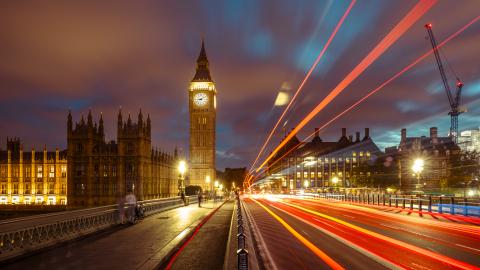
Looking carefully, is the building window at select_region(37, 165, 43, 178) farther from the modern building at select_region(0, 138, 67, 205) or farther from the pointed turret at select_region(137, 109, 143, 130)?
the pointed turret at select_region(137, 109, 143, 130)

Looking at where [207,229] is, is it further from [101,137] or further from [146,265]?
[101,137]

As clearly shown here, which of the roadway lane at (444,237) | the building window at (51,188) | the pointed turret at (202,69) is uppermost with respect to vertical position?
the pointed turret at (202,69)

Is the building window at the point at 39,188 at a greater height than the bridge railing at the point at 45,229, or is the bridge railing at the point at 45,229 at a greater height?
the bridge railing at the point at 45,229

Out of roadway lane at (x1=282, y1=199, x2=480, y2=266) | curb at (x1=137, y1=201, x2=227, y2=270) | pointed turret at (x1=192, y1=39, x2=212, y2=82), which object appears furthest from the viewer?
pointed turret at (x1=192, y1=39, x2=212, y2=82)

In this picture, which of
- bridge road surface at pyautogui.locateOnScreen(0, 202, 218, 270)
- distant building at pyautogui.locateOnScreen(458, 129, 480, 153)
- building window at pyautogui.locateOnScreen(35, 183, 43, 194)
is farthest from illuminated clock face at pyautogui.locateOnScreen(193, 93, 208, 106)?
bridge road surface at pyautogui.locateOnScreen(0, 202, 218, 270)

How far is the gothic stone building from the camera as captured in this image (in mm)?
100562

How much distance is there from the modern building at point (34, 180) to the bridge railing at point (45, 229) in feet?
317

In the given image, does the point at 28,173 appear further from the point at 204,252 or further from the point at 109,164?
the point at 204,252

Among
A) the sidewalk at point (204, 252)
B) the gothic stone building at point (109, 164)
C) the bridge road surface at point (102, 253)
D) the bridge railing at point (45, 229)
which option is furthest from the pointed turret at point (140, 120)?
the sidewalk at point (204, 252)

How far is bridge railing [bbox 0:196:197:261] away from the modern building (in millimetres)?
96606

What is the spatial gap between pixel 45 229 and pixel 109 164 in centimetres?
8988

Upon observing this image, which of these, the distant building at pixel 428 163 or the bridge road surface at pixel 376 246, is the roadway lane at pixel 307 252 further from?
the distant building at pixel 428 163

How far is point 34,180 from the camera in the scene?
369 ft

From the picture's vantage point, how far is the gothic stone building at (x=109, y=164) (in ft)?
330
